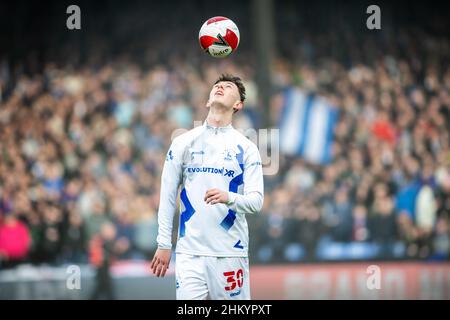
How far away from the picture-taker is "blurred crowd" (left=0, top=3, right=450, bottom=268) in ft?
50.0

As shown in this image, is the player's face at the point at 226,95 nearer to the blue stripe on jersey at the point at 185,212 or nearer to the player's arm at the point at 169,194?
the player's arm at the point at 169,194

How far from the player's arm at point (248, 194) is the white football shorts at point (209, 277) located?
0.50 metres

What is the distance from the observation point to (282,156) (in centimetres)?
1822

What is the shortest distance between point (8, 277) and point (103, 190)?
2560 mm

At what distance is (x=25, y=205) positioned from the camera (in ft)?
51.6

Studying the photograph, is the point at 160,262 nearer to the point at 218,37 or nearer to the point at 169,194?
the point at 169,194

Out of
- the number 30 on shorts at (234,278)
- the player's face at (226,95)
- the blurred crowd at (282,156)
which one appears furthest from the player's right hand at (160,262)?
the blurred crowd at (282,156)

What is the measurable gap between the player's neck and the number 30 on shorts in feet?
3.87

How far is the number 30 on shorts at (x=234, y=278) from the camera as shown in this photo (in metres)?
7.27

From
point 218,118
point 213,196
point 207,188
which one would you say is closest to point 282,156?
point 218,118

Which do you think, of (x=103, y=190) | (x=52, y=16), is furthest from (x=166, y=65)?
(x=103, y=190)

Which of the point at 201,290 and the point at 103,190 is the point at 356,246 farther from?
the point at 201,290

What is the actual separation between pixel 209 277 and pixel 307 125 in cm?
1264

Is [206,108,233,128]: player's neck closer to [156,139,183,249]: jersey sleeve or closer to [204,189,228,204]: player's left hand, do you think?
[156,139,183,249]: jersey sleeve
